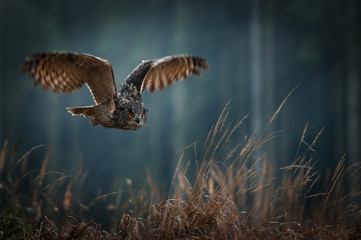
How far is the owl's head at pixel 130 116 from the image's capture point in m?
2.19

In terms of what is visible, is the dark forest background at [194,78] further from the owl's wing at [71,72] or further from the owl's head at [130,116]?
the owl's head at [130,116]

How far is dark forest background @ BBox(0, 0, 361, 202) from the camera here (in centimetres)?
1299

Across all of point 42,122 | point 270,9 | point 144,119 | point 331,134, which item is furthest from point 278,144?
point 144,119

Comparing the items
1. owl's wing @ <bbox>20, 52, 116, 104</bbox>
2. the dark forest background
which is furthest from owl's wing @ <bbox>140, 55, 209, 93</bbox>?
the dark forest background

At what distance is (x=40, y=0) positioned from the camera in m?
15.5

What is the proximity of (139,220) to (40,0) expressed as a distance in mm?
15498

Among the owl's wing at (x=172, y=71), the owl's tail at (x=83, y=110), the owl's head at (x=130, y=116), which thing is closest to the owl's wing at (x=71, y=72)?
the owl's tail at (x=83, y=110)

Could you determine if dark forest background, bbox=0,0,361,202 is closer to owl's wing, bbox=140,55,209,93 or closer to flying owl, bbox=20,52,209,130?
owl's wing, bbox=140,55,209,93

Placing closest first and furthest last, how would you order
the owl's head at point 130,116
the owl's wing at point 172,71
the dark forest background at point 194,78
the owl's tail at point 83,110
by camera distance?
the owl's head at point 130,116 < the owl's tail at point 83,110 < the owl's wing at point 172,71 < the dark forest background at point 194,78

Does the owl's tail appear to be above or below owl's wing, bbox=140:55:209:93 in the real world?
below

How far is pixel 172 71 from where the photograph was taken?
2852mm

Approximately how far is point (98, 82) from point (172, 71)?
0.64m

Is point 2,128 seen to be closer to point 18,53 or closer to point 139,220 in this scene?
point 18,53

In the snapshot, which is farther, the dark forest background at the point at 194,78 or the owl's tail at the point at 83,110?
the dark forest background at the point at 194,78
